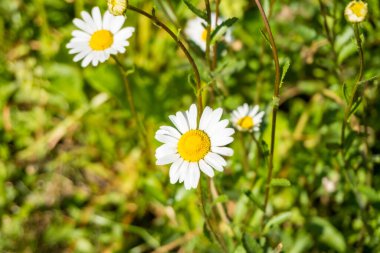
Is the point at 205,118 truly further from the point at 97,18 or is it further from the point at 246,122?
the point at 97,18

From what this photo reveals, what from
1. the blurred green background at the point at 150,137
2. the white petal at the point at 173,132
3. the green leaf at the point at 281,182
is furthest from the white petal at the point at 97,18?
the green leaf at the point at 281,182

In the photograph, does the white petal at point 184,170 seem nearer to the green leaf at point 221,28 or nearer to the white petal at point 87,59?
the green leaf at point 221,28

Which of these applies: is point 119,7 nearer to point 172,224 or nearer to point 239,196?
point 239,196

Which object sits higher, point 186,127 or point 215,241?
point 186,127

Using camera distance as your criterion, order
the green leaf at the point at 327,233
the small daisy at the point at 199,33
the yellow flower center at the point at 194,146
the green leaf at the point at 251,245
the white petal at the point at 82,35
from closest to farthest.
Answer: the yellow flower center at the point at 194,146, the green leaf at the point at 251,245, the white petal at the point at 82,35, the green leaf at the point at 327,233, the small daisy at the point at 199,33

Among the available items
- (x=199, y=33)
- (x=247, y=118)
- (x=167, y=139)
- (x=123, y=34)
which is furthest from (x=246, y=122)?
(x=199, y=33)

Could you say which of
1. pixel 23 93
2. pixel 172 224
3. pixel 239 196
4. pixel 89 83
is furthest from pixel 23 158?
pixel 239 196
